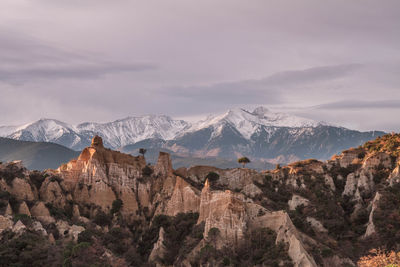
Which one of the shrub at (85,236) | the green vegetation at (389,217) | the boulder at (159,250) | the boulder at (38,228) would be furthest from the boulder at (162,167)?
the green vegetation at (389,217)

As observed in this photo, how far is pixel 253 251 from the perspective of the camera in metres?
89.1

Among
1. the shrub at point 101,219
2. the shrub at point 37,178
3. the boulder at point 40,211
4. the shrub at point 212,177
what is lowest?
the shrub at point 101,219

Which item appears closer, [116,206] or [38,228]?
[38,228]

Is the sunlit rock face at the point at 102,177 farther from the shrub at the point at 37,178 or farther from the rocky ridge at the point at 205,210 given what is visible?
the shrub at the point at 37,178

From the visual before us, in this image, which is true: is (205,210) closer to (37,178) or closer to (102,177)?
(102,177)

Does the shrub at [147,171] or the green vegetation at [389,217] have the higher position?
the shrub at [147,171]

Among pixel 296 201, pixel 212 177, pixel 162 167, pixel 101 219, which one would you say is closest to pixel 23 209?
pixel 101 219

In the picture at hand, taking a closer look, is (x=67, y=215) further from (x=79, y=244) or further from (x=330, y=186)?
(x=330, y=186)

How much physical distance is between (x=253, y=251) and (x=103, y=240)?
32.2 meters

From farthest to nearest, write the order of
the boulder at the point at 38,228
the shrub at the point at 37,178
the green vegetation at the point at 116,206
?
the green vegetation at the point at 116,206 → the shrub at the point at 37,178 → the boulder at the point at 38,228

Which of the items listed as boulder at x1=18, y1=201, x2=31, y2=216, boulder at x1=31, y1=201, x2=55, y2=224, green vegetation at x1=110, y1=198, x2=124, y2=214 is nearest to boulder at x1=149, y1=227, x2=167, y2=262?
green vegetation at x1=110, y1=198, x2=124, y2=214

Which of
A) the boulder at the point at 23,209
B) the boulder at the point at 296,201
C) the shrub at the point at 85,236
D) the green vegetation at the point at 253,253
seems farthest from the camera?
the boulder at the point at 296,201

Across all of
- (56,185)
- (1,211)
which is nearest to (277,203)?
(56,185)

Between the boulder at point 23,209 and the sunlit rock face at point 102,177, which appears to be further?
the sunlit rock face at point 102,177
